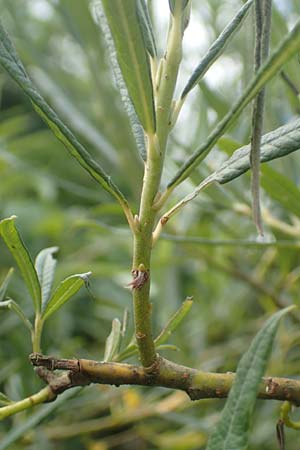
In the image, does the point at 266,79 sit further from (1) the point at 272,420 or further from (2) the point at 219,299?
(2) the point at 219,299

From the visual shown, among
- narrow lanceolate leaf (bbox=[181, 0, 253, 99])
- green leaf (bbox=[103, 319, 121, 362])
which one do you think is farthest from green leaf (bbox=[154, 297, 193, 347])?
narrow lanceolate leaf (bbox=[181, 0, 253, 99])

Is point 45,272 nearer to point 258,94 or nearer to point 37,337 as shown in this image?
point 37,337

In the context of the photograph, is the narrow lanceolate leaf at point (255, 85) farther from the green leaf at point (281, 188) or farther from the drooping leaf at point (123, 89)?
the green leaf at point (281, 188)

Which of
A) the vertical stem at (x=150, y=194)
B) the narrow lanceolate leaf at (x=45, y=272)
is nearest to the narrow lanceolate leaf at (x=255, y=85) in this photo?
the vertical stem at (x=150, y=194)

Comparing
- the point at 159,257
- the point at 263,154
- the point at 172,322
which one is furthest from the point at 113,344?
the point at 159,257

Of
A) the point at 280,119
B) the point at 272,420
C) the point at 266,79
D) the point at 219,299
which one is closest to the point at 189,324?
the point at 219,299

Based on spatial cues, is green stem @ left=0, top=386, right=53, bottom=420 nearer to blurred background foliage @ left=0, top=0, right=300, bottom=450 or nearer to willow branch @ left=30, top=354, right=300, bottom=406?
willow branch @ left=30, top=354, right=300, bottom=406
